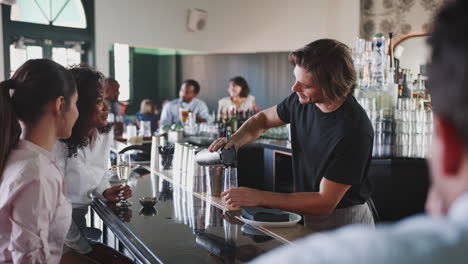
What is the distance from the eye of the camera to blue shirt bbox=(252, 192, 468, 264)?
0.43m

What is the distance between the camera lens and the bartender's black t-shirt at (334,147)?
6.22 ft

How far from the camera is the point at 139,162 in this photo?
3.51 metres

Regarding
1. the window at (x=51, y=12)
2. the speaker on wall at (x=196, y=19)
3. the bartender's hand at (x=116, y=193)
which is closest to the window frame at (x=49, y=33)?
the window at (x=51, y=12)

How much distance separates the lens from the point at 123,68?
827 centimetres

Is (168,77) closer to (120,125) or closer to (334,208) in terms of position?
(120,125)

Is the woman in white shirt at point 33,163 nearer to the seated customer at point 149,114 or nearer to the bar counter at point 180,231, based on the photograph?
the bar counter at point 180,231

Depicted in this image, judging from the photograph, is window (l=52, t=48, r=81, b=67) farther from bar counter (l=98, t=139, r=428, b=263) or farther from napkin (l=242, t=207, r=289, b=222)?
napkin (l=242, t=207, r=289, b=222)

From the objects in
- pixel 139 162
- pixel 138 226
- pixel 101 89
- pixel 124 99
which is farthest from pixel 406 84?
pixel 124 99

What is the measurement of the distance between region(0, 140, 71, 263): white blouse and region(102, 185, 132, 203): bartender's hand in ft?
2.23

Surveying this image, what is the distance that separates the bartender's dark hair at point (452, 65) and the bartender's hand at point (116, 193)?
1.98 metres

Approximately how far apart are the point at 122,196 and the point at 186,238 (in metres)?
0.75

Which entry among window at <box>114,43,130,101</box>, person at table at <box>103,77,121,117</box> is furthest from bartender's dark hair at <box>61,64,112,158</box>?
window at <box>114,43,130,101</box>

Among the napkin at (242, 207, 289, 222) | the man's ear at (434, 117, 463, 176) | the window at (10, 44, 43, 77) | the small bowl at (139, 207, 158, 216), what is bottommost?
the small bowl at (139, 207, 158, 216)

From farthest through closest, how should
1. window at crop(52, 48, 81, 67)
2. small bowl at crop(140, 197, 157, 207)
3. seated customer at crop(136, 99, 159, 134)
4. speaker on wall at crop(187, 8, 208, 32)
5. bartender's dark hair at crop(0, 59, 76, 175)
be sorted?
1. speaker on wall at crop(187, 8, 208, 32)
2. seated customer at crop(136, 99, 159, 134)
3. window at crop(52, 48, 81, 67)
4. small bowl at crop(140, 197, 157, 207)
5. bartender's dark hair at crop(0, 59, 76, 175)
